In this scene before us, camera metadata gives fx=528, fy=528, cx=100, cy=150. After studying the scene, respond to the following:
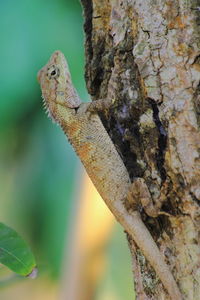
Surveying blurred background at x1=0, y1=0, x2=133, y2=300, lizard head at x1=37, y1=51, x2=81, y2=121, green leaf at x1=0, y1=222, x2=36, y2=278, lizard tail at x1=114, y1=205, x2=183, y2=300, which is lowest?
blurred background at x1=0, y1=0, x2=133, y2=300

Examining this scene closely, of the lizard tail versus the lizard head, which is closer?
the lizard tail

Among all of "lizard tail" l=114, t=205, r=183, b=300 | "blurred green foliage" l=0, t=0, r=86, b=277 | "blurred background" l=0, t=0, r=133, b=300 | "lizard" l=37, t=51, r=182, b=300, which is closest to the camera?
"lizard tail" l=114, t=205, r=183, b=300

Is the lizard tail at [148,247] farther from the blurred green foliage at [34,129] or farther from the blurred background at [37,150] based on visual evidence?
the blurred green foliage at [34,129]

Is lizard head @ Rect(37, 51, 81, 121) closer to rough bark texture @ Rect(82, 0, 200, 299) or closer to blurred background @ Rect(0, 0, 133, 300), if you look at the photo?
rough bark texture @ Rect(82, 0, 200, 299)

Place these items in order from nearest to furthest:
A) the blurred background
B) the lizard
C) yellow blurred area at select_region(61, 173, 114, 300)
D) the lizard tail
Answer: the lizard tail, the lizard, yellow blurred area at select_region(61, 173, 114, 300), the blurred background

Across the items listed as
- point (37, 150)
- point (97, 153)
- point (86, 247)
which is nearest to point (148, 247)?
point (97, 153)

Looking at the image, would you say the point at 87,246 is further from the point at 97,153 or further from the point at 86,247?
the point at 97,153

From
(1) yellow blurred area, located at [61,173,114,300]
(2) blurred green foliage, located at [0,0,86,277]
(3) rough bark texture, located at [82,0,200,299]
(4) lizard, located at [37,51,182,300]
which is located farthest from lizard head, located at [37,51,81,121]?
(2) blurred green foliage, located at [0,0,86,277]
